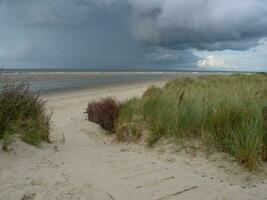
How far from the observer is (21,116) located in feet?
23.7

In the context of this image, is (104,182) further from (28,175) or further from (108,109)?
(108,109)

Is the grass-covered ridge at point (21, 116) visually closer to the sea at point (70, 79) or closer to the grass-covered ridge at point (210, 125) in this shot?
the sea at point (70, 79)

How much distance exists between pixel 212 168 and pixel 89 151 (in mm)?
2485

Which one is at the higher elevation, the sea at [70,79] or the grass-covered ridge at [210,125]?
the grass-covered ridge at [210,125]

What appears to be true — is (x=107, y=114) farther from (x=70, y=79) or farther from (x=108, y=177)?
(x=70, y=79)

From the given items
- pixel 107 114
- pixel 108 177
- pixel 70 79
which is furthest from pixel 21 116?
pixel 70 79

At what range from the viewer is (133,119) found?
28.7 feet

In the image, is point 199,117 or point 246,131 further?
point 199,117

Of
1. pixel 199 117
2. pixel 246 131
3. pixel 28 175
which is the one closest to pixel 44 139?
pixel 28 175

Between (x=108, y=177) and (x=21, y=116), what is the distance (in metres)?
2.77

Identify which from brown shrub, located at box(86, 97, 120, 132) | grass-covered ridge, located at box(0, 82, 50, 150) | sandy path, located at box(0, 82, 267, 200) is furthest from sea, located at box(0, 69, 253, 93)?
sandy path, located at box(0, 82, 267, 200)

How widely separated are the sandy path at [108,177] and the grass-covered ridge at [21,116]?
0.29m

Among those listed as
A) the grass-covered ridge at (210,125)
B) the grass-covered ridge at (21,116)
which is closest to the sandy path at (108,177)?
the grass-covered ridge at (21,116)

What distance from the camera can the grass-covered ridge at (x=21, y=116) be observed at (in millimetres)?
6645
